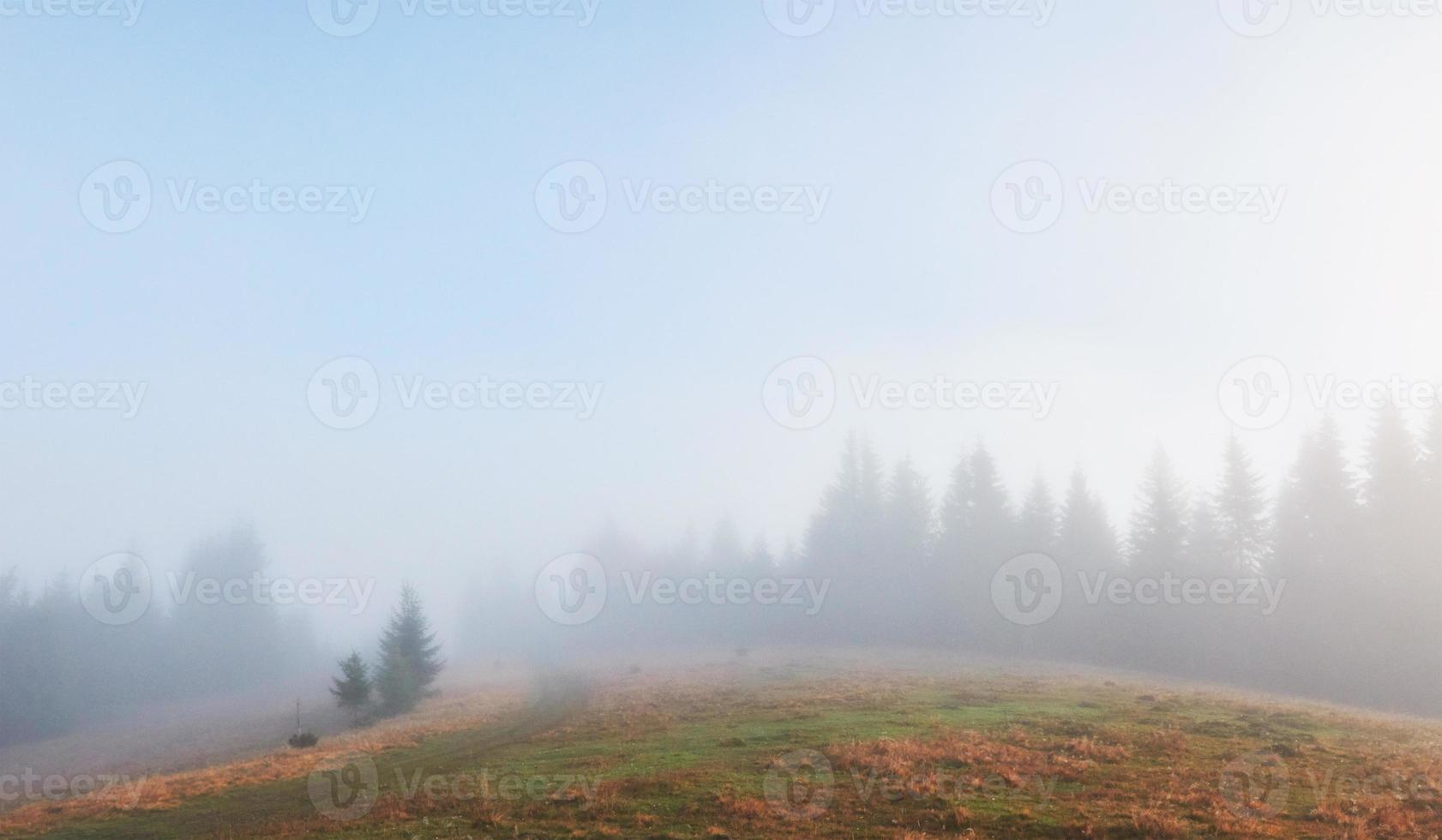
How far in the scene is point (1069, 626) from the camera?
63.0m

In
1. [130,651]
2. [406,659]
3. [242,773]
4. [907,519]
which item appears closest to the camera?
[242,773]

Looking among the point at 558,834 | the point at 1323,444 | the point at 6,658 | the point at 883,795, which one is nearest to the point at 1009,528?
the point at 1323,444

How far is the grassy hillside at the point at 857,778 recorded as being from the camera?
1662cm

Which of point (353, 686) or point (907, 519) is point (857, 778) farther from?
point (907, 519)

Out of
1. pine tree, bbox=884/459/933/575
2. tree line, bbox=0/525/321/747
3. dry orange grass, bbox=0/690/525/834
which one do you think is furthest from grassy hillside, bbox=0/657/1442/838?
tree line, bbox=0/525/321/747

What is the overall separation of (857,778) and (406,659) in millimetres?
43556

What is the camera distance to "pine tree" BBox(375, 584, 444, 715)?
50.8 metres

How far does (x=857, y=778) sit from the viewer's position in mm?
20297

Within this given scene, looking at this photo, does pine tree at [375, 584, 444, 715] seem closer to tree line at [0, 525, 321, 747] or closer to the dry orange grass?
the dry orange grass

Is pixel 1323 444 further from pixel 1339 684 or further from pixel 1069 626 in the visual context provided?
pixel 1069 626

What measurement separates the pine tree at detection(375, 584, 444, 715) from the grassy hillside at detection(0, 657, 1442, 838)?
16.5 metres

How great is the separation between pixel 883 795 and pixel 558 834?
8257mm

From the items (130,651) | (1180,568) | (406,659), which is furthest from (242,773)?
(130,651)

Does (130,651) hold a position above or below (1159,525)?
below
